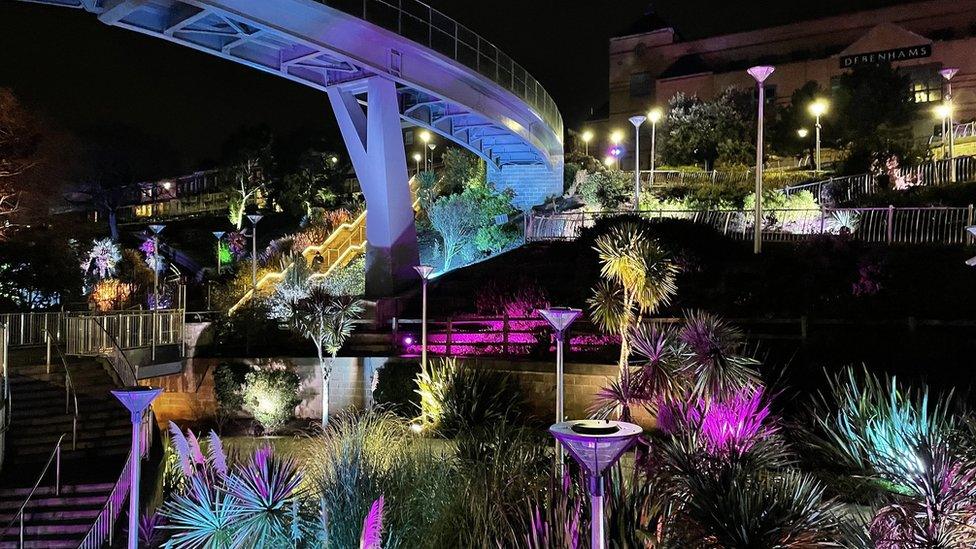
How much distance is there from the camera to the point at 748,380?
1010 centimetres

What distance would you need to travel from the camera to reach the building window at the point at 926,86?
40688 mm

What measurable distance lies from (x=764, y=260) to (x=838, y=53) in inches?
→ 1450

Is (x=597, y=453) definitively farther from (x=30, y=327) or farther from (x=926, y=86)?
(x=926, y=86)

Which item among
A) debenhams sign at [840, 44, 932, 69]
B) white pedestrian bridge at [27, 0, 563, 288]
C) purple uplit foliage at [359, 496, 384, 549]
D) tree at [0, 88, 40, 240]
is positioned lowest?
purple uplit foliage at [359, 496, 384, 549]

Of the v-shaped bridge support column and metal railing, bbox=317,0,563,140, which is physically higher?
metal railing, bbox=317,0,563,140

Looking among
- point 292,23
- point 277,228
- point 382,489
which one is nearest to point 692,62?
point 277,228

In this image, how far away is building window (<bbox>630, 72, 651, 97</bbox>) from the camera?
5441 centimetres

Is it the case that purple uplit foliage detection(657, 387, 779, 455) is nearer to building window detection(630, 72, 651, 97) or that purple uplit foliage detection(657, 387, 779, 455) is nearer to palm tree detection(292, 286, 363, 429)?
palm tree detection(292, 286, 363, 429)

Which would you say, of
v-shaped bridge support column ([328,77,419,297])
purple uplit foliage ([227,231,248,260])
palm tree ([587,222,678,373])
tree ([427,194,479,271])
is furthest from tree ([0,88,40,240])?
palm tree ([587,222,678,373])

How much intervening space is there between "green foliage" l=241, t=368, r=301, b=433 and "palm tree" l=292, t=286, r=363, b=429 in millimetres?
868

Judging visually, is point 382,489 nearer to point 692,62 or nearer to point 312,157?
point 312,157

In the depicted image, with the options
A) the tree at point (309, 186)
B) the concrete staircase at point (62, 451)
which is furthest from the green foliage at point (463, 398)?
the tree at point (309, 186)

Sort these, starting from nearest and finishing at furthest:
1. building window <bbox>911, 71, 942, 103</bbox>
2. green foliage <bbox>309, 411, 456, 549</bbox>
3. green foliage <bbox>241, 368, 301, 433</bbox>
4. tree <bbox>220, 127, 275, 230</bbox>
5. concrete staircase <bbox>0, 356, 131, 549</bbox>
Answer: green foliage <bbox>309, 411, 456, 549</bbox>, concrete staircase <bbox>0, 356, 131, 549</bbox>, green foliage <bbox>241, 368, 301, 433</bbox>, building window <bbox>911, 71, 942, 103</bbox>, tree <bbox>220, 127, 275, 230</bbox>

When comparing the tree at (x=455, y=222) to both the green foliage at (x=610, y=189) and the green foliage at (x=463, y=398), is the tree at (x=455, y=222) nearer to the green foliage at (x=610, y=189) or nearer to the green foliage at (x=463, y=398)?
the green foliage at (x=610, y=189)
